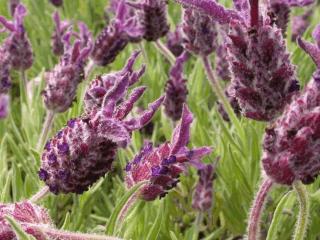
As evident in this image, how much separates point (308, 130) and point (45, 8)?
3.48 m

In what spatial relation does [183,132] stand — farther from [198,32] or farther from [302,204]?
[198,32]

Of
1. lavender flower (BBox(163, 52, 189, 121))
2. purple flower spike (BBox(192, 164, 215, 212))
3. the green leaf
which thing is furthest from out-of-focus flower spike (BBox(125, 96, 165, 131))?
lavender flower (BBox(163, 52, 189, 121))

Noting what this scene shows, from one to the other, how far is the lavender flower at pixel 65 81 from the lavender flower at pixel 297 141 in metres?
1.01

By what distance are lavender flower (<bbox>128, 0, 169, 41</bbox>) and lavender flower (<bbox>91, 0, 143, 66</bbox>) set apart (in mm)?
35

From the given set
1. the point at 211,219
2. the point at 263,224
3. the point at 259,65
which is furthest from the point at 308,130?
the point at 211,219

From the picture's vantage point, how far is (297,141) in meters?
1.13

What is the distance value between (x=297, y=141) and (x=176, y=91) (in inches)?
45.7

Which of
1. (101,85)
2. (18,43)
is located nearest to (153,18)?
(18,43)

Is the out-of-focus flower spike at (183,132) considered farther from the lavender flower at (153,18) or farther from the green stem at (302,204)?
the lavender flower at (153,18)

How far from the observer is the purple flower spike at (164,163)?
1305 millimetres

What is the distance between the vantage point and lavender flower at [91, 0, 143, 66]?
7.88 ft

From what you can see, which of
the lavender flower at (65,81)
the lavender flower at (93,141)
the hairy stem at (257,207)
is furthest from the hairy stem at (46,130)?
the hairy stem at (257,207)

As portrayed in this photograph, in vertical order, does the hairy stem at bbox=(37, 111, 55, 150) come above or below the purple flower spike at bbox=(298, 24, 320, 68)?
below

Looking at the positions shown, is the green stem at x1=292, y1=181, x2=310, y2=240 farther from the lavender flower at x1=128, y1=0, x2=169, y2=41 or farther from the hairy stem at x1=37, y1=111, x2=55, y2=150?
the lavender flower at x1=128, y1=0, x2=169, y2=41
